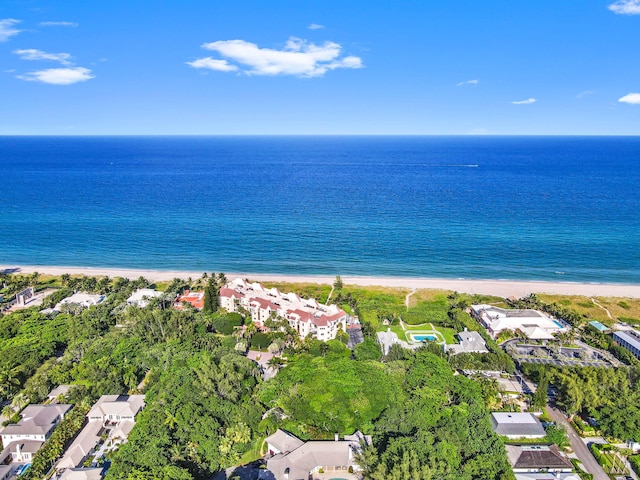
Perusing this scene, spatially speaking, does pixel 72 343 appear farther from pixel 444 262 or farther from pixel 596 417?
pixel 444 262

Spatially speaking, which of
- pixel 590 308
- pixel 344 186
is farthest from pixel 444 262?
pixel 344 186

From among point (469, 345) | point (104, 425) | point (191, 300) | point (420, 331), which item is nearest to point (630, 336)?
point (469, 345)

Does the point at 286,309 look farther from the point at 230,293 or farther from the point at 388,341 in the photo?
the point at 388,341

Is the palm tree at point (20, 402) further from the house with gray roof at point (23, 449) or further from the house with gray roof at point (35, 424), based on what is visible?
the house with gray roof at point (23, 449)

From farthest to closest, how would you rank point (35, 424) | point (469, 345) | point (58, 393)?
point (469, 345)
point (58, 393)
point (35, 424)

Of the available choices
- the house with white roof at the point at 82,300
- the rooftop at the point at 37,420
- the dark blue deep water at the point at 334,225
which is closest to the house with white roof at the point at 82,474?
the rooftop at the point at 37,420

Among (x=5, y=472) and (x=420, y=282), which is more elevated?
(x=420, y=282)
